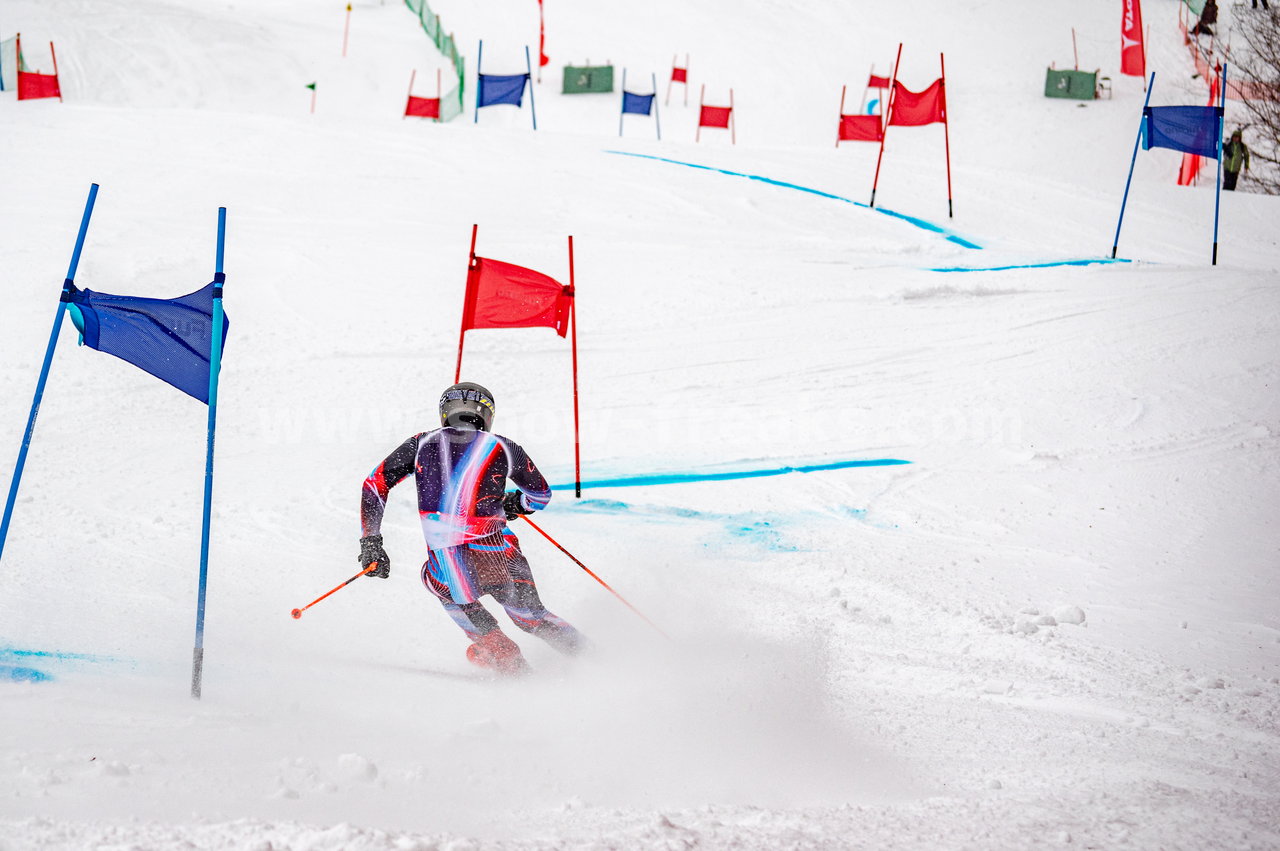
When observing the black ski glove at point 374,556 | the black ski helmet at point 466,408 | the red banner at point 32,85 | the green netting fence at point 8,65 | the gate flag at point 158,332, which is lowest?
the black ski glove at point 374,556

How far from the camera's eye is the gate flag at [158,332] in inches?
175

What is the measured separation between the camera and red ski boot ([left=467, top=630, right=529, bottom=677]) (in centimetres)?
485

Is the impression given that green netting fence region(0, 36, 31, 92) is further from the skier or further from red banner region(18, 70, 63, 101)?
the skier

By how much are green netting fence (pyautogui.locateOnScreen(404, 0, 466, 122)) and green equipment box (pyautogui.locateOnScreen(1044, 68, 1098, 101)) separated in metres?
15.1

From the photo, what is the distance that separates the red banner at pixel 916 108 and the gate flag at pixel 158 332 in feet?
37.5

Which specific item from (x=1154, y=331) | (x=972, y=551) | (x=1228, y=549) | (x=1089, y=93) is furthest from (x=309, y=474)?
(x=1089, y=93)

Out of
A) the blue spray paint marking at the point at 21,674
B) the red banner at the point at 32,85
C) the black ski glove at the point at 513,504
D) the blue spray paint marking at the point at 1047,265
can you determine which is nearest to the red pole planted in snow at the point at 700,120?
the blue spray paint marking at the point at 1047,265

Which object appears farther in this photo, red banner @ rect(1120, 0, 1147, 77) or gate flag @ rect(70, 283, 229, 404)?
red banner @ rect(1120, 0, 1147, 77)

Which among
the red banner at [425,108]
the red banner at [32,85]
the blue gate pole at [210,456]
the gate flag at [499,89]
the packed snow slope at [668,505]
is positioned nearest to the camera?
the packed snow slope at [668,505]

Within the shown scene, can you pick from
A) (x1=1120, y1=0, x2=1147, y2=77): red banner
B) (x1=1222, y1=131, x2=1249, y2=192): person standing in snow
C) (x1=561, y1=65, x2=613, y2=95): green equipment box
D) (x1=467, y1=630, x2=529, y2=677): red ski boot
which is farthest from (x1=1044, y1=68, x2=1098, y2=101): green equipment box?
(x1=467, y1=630, x2=529, y2=677): red ski boot

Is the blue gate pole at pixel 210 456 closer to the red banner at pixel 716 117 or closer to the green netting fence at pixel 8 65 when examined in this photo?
the green netting fence at pixel 8 65

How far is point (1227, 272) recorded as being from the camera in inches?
501

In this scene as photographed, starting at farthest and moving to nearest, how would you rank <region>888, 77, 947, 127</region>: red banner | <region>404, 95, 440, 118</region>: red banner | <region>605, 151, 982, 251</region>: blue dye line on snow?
<region>404, 95, 440, 118</region>: red banner < <region>605, 151, 982, 251</region>: blue dye line on snow < <region>888, 77, 947, 127</region>: red banner

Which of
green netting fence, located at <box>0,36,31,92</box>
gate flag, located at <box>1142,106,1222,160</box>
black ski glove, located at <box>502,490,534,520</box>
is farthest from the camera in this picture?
green netting fence, located at <box>0,36,31,92</box>
